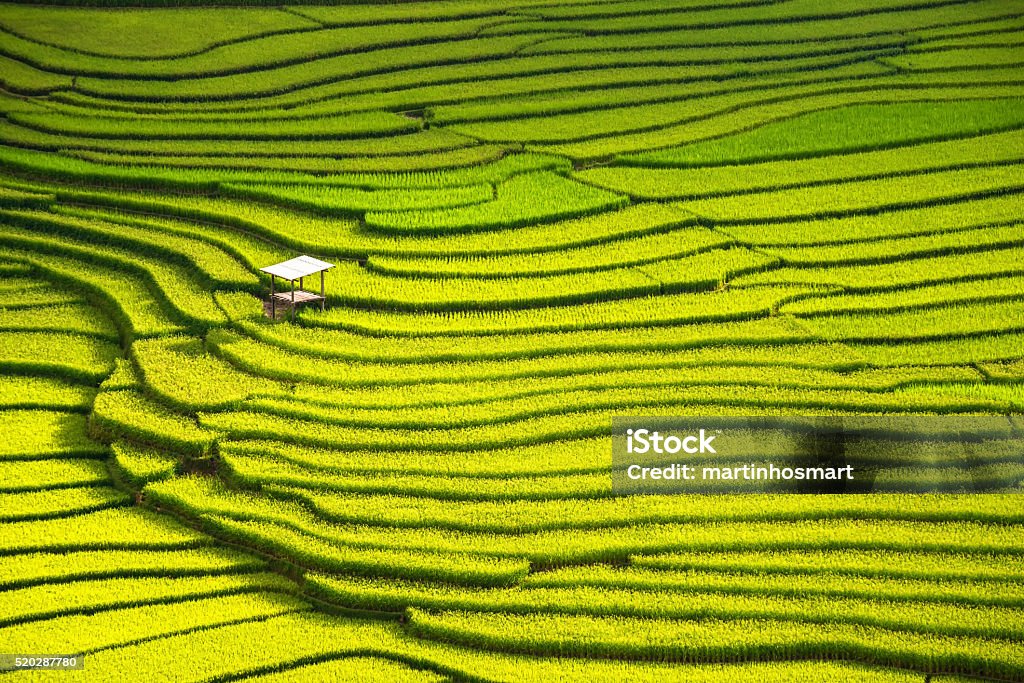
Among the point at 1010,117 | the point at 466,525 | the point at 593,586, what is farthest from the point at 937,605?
the point at 1010,117

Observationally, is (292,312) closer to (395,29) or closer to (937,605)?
(937,605)

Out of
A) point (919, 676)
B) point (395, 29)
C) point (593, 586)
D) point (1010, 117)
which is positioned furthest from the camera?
point (395, 29)

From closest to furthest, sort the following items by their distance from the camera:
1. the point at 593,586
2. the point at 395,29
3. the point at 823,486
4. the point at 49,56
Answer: the point at 593,586, the point at 823,486, the point at 49,56, the point at 395,29

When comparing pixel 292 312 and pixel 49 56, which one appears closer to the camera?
pixel 292 312

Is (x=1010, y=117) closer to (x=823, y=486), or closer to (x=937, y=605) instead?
(x=823, y=486)

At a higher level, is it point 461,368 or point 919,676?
point 461,368

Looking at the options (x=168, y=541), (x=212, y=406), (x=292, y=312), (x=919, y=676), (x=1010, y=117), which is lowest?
(x=919, y=676)

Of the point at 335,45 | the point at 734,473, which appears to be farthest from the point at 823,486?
the point at 335,45
